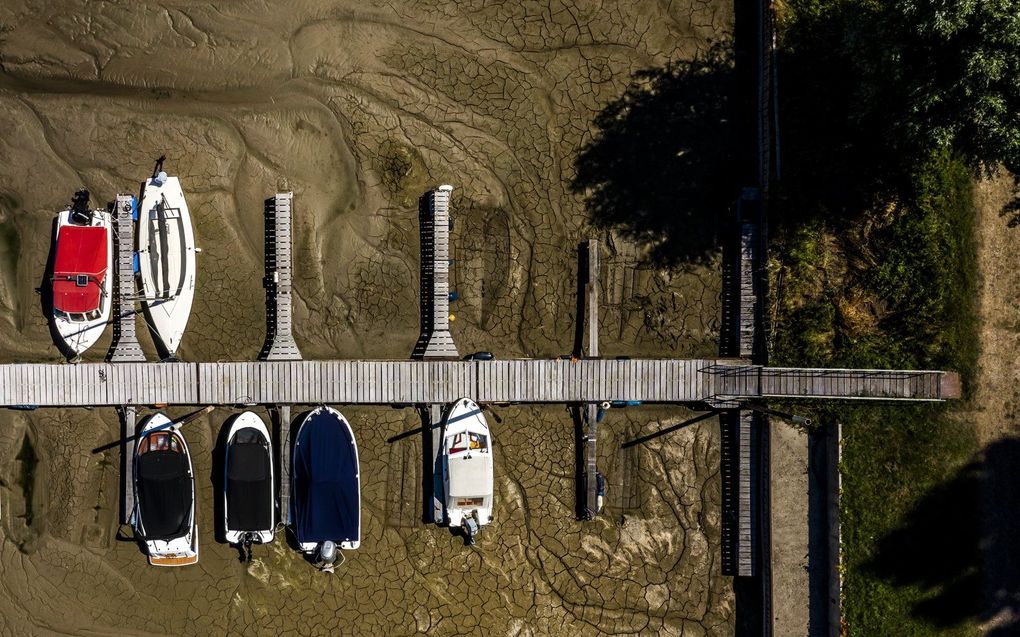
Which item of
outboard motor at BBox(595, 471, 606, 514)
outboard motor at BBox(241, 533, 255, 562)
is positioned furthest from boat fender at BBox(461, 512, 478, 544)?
outboard motor at BBox(241, 533, 255, 562)

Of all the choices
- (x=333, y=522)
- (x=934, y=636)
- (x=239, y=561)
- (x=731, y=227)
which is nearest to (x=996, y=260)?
(x=731, y=227)

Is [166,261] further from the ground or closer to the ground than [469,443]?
further from the ground

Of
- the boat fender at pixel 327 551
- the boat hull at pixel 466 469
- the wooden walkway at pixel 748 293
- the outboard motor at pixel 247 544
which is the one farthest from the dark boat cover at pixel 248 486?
the wooden walkway at pixel 748 293

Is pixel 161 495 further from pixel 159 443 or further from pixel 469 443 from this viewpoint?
pixel 469 443

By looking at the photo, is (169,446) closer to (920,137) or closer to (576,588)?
(576,588)

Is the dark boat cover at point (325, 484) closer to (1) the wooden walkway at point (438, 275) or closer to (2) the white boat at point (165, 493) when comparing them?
(2) the white boat at point (165, 493)

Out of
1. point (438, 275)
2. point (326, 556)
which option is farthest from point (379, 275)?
point (326, 556)
